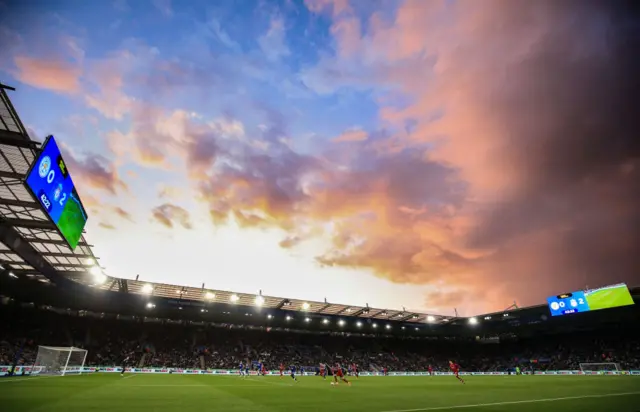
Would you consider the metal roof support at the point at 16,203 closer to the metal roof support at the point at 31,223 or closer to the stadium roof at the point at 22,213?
the stadium roof at the point at 22,213

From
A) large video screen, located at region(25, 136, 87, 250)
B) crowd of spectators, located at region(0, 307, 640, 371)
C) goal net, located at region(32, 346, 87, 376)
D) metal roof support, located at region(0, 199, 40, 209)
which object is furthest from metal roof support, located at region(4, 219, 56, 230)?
crowd of spectators, located at region(0, 307, 640, 371)

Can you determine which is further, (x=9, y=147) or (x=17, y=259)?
(x=17, y=259)

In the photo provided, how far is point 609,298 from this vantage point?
143 feet

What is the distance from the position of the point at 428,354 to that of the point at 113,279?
62254mm

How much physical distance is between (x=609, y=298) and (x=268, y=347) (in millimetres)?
53271

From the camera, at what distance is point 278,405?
40.3 ft

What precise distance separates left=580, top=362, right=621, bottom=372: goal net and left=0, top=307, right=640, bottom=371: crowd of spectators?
2.72m

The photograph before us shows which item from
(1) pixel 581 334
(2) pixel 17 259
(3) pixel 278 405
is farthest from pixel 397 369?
(2) pixel 17 259

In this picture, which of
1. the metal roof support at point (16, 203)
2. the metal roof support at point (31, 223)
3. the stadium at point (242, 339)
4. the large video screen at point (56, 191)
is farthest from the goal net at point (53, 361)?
the metal roof support at point (16, 203)

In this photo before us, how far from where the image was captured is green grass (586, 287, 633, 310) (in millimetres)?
41875

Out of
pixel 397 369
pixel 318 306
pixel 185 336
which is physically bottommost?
pixel 397 369

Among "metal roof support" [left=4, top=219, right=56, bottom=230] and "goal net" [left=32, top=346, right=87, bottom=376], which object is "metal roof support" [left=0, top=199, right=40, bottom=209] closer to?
"metal roof support" [left=4, top=219, right=56, bottom=230]

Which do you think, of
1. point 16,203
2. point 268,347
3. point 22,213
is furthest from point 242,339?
point 16,203

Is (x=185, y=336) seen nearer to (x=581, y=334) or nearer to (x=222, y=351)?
(x=222, y=351)
